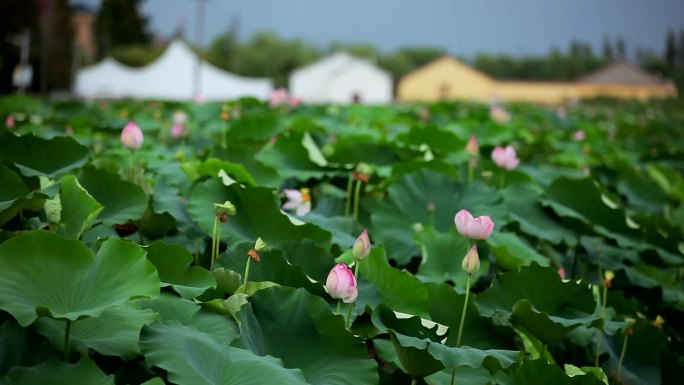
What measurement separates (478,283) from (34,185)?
0.83 metres

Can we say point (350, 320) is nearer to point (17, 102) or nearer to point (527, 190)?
point (527, 190)

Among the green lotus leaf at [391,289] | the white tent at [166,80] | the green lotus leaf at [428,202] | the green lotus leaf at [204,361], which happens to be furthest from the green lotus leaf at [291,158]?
the white tent at [166,80]

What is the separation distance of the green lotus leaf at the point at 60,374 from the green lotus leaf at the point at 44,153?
0.62 metres

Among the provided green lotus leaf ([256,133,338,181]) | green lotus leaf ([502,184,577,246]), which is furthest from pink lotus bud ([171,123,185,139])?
green lotus leaf ([502,184,577,246])

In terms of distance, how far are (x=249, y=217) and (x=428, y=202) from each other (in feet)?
1.64

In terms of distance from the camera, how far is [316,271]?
1200mm

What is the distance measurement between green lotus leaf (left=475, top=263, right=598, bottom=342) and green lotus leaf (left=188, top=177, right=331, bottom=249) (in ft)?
0.91

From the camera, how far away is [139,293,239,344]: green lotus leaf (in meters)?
1.00

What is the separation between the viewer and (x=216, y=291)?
111cm

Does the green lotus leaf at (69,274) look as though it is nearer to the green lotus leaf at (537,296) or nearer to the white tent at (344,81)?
the green lotus leaf at (537,296)

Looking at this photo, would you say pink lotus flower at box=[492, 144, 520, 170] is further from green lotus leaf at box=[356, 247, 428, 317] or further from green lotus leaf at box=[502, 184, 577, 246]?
green lotus leaf at box=[356, 247, 428, 317]

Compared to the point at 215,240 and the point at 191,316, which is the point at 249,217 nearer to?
the point at 215,240

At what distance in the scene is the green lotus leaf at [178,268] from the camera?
3.65 feet

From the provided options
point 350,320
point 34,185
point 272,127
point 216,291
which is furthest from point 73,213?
point 272,127
